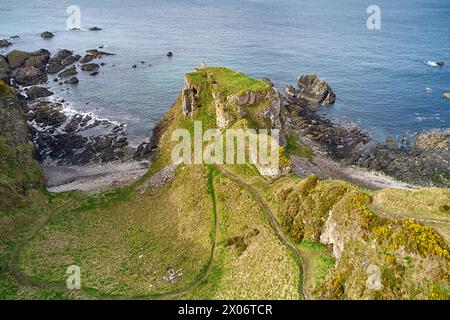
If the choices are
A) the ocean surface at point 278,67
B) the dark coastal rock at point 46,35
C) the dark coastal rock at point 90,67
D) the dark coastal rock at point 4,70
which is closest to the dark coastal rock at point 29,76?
the dark coastal rock at point 4,70

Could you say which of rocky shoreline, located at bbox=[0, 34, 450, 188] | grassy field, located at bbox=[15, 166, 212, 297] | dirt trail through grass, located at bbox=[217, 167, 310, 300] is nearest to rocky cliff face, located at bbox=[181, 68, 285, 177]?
rocky shoreline, located at bbox=[0, 34, 450, 188]

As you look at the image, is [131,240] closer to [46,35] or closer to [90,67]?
[90,67]

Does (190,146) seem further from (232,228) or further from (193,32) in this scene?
(193,32)

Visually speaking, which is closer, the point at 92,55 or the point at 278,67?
the point at 278,67

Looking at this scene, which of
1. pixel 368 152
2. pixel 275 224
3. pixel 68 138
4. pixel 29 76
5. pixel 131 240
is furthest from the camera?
pixel 29 76

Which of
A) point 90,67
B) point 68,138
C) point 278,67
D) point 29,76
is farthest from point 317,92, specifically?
point 29,76

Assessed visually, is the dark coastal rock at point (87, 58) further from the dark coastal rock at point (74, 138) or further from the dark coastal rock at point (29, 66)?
the dark coastal rock at point (74, 138)
